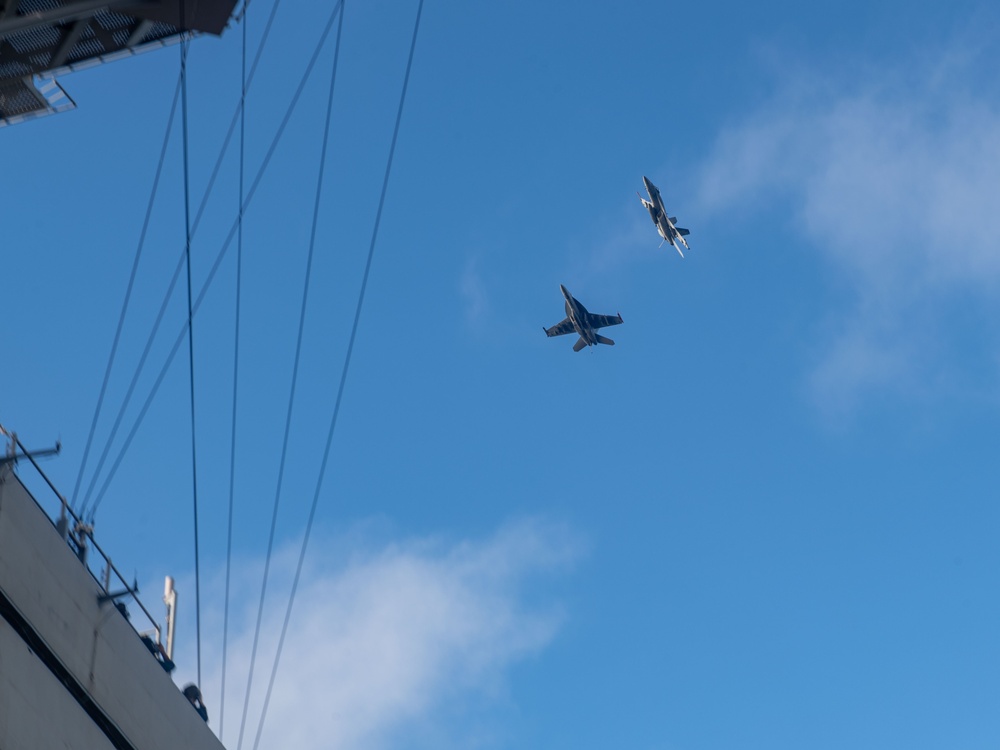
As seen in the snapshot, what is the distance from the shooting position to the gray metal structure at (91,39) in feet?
67.9

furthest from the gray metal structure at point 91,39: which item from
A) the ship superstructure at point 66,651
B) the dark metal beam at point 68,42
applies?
the ship superstructure at point 66,651

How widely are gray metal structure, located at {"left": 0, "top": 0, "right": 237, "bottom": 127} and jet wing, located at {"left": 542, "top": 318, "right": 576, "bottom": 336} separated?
57.4 m

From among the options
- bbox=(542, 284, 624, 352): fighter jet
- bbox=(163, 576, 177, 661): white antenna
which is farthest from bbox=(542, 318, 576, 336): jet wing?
bbox=(163, 576, 177, 661): white antenna

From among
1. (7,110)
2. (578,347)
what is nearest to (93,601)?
(7,110)

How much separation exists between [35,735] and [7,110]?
11897mm

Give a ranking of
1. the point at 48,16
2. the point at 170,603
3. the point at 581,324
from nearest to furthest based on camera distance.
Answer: the point at 48,16 < the point at 170,603 < the point at 581,324

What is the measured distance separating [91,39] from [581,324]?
57982mm

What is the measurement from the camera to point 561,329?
80375 mm

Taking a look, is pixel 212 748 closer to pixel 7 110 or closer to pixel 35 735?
pixel 35 735

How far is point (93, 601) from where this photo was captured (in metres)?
21.8

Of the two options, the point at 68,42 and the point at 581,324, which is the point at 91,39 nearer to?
the point at 68,42

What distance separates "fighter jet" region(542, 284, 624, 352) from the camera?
7800 centimetres

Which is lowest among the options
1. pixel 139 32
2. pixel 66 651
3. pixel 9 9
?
pixel 66 651

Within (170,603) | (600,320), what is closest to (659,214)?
(600,320)
